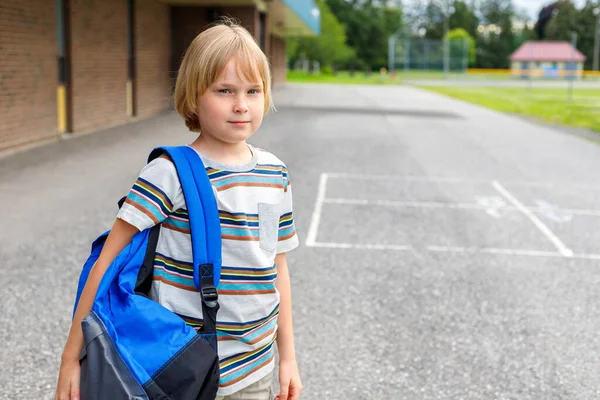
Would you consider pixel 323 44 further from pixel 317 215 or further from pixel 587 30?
pixel 317 215

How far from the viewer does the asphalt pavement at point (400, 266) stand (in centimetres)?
436

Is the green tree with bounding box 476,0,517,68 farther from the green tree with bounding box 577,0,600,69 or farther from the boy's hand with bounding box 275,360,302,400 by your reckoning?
the boy's hand with bounding box 275,360,302,400

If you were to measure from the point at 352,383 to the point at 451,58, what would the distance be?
68.8m

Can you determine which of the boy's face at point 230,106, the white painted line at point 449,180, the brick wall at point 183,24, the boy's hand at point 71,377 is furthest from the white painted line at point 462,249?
the brick wall at point 183,24

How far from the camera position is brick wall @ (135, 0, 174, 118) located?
70.8ft

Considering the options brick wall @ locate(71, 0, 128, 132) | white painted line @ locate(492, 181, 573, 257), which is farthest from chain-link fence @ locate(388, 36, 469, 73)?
white painted line @ locate(492, 181, 573, 257)

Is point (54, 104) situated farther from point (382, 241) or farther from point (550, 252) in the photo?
point (550, 252)

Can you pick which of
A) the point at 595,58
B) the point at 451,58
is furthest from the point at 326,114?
the point at 595,58

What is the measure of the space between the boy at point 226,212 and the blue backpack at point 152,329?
41 millimetres

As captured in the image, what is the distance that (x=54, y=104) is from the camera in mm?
15000

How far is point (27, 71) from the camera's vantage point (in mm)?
13703

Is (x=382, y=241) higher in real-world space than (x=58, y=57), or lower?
lower

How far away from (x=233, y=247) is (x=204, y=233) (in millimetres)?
103

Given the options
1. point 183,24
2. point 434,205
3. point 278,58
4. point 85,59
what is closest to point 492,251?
point 434,205
